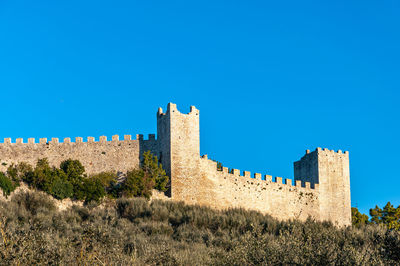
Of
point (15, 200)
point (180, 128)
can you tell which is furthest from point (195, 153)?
point (15, 200)

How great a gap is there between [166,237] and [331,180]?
55.3 ft

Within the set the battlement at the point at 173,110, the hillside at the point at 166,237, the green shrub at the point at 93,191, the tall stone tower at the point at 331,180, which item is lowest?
the hillside at the point at 166,237

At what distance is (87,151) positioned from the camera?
30766mm

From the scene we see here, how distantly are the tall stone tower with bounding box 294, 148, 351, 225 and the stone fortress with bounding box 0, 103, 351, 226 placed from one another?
554 mm

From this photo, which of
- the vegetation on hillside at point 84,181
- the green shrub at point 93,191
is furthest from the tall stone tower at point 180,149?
the green shrub at point 93,191

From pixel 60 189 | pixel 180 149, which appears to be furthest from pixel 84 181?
pixel 180 149

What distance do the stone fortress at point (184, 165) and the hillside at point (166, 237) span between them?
A: 1.30 m

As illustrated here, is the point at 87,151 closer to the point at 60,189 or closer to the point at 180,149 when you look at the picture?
the point at 60,189

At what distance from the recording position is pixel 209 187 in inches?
1171

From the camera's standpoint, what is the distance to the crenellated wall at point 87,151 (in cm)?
3042

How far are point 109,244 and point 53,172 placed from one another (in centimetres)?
1829

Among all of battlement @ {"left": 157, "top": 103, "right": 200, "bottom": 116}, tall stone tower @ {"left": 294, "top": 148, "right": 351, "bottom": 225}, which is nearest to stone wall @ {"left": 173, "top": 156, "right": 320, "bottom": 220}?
tall stone tower @ {"left": 294, "top": 148, "right": 351, "bottom": 225}

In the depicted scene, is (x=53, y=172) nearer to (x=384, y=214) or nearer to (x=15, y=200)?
(x=15, y=200)

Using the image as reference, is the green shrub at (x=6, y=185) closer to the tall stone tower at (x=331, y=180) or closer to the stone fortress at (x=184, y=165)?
the stone fortress at (x=184, y=165)
